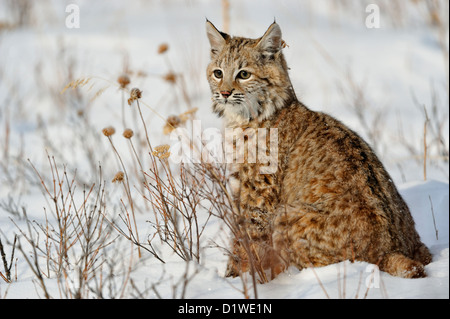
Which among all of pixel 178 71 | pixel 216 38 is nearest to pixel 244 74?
pixel 216 38

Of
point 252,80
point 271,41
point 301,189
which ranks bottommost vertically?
point 301,189

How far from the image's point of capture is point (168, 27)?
37.9 feet

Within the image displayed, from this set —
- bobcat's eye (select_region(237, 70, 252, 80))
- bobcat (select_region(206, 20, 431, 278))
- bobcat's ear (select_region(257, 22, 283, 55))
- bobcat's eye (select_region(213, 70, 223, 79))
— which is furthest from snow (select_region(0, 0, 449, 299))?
bobcat's ear (select_region(257, 22, 283, 55))

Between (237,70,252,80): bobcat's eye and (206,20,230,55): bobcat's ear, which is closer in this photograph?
(237,70,252,80): bobcat's eye

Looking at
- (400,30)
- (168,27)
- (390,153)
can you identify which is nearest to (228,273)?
(390,153)

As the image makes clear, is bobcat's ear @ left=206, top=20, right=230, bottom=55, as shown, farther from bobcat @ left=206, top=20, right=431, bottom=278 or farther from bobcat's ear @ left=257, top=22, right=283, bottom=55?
bobcat's ear @ left=257, top=22, right=283, bottom=55

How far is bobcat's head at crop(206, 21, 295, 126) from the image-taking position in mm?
4086

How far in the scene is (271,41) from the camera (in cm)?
417

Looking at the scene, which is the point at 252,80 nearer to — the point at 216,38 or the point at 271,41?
the point at 271,41

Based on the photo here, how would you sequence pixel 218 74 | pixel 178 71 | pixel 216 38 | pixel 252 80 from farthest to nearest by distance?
pixel 178 71 → pixel 216 38 → pixel 218 74 → pixel 252 80

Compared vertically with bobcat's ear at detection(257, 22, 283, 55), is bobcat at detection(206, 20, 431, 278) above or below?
below

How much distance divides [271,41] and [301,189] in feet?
4.25

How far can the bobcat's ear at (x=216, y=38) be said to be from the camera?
173 inches

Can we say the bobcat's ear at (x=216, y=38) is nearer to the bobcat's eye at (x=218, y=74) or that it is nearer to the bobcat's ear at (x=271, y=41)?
the bobcat's eye at (x=218, y=74)
